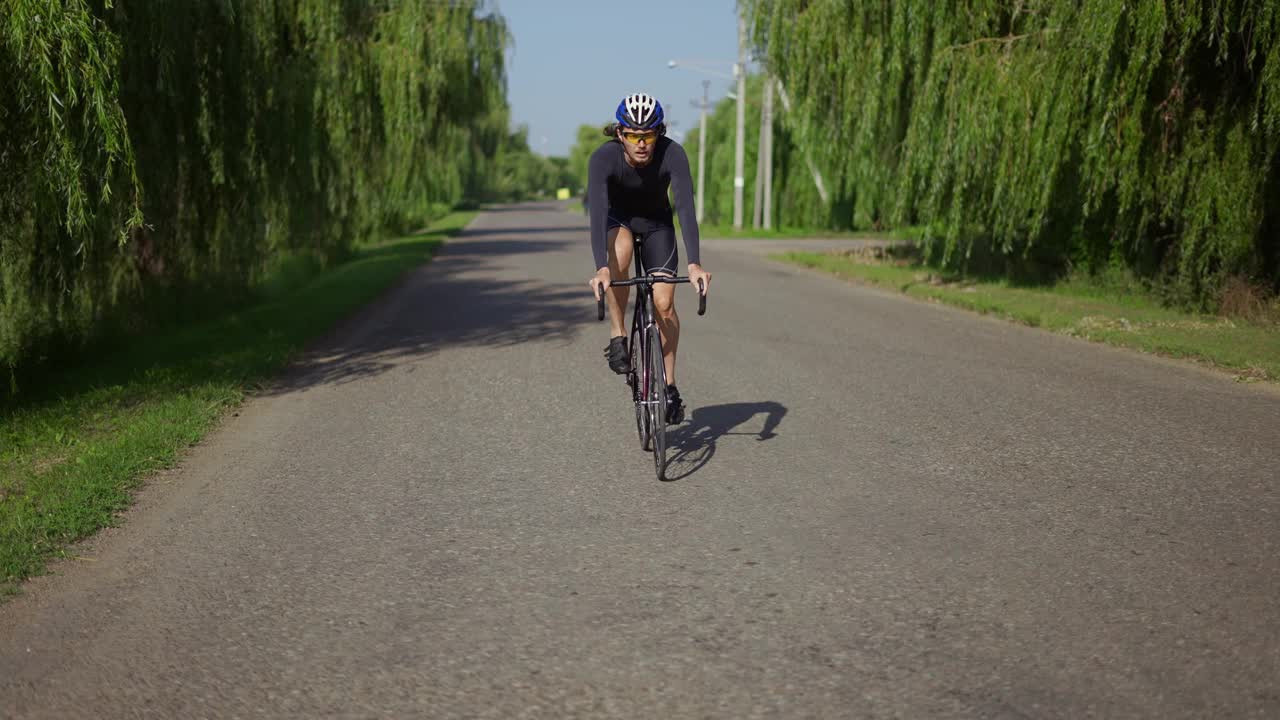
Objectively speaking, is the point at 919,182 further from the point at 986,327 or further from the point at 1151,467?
the point at 1151,467

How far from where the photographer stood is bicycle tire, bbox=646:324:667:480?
6.57 m

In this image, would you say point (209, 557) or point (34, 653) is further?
point (209, 557)

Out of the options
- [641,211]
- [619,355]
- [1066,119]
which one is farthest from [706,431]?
[1066,119]

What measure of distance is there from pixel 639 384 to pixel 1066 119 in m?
9.21

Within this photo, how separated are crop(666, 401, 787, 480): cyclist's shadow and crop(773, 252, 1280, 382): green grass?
14.7ft

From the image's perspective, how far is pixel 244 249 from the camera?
14.0 m

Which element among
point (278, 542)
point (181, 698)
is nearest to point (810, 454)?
point (278, 542)

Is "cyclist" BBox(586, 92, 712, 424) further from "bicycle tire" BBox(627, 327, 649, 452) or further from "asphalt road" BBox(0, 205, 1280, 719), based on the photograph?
"asphalt road" BBox(0, 205, 1280, 719)

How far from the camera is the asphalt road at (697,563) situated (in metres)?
3.80

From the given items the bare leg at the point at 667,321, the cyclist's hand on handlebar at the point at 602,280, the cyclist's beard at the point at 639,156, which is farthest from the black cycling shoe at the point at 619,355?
the cyclist's beard at the point at 639,156

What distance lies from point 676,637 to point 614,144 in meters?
3.62

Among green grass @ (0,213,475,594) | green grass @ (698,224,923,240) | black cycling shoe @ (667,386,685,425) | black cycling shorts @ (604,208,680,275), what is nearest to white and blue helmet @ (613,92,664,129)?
black cycling shorts @ (604,208,680,275)

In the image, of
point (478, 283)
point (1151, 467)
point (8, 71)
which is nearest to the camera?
point (1151, 467)

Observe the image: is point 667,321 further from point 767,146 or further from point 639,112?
point 767,146
